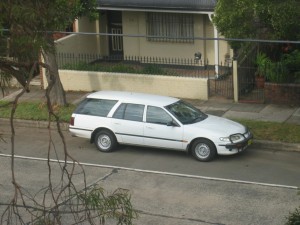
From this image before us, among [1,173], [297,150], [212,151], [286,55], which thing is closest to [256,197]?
[212,151]

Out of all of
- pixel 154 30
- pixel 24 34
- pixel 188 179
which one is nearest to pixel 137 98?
pixel 188 179

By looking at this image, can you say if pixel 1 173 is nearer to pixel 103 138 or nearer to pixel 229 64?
pixel 103 138

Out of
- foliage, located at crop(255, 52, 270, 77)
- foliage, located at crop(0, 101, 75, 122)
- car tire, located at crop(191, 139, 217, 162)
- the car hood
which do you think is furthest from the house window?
car tire, located at crop(191, 139, 217, 162)

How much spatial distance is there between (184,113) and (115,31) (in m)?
11.8

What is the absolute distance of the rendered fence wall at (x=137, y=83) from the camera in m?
23.7

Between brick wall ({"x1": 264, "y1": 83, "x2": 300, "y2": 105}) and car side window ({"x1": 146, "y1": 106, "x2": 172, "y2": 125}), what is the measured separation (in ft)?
19.3

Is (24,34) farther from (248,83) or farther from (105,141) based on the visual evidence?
(248,83)

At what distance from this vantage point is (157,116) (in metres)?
18.0

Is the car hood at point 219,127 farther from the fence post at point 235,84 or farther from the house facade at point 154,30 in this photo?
the house facade at point 154,30

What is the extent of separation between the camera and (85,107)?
742 inches

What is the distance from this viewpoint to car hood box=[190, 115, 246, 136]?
701 inches

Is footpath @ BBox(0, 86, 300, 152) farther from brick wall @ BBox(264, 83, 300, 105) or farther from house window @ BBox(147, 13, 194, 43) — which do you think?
house window @ BBox(147, 13, 194, 43)

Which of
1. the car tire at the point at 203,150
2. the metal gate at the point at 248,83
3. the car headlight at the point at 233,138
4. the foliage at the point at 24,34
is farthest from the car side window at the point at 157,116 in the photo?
the foliage at the point at 24,34

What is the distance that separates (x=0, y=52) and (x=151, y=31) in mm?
22080
